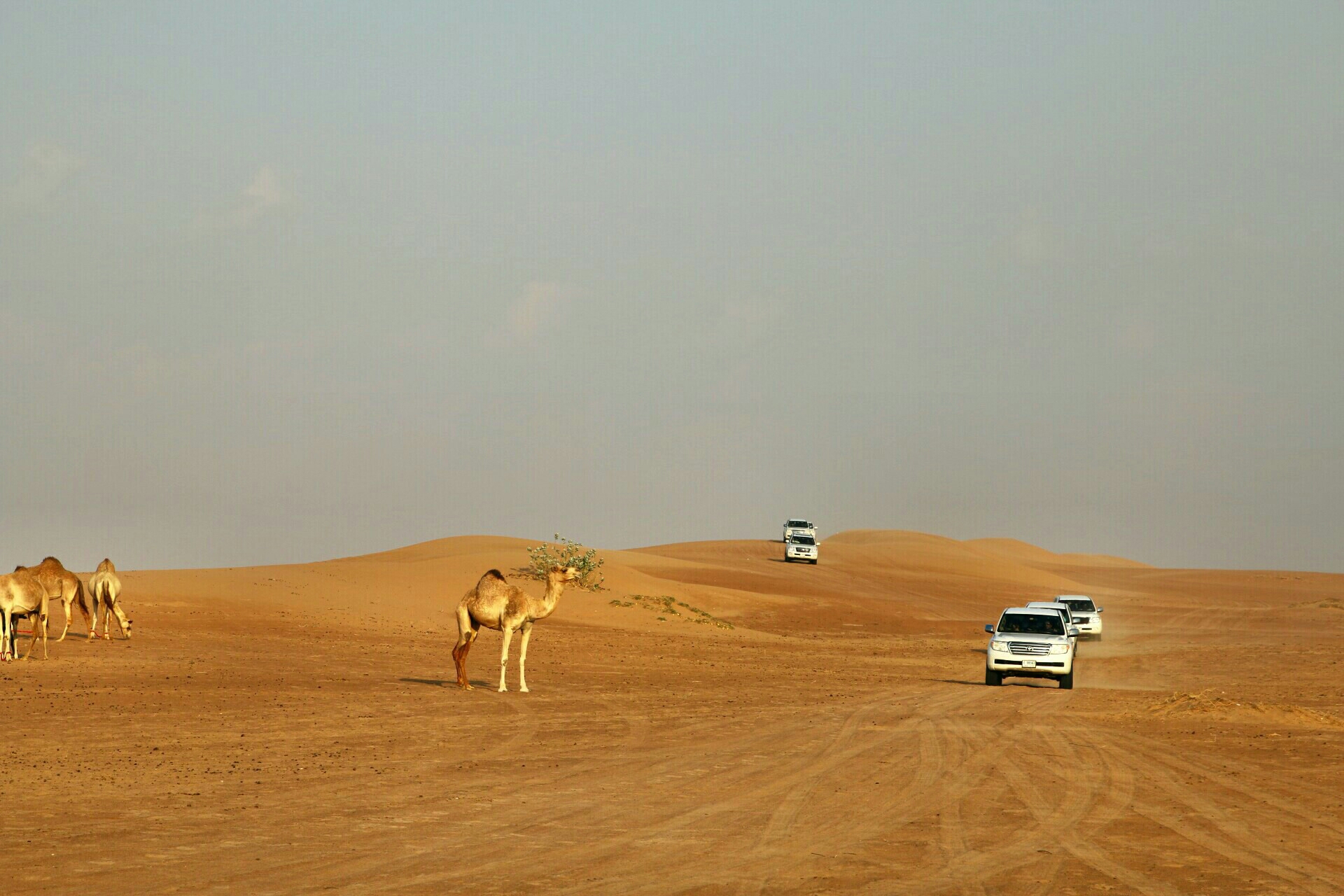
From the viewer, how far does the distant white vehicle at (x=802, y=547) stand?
86.1 meters

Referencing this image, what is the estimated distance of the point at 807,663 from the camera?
115 ft

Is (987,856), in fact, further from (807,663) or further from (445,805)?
(807,663)

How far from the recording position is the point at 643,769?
53.8 feet

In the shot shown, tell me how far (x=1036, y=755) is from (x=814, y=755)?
9.45ft

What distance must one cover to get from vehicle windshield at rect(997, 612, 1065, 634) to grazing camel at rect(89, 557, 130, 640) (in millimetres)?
20307

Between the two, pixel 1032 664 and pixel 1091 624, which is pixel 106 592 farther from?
pixel 1091 624

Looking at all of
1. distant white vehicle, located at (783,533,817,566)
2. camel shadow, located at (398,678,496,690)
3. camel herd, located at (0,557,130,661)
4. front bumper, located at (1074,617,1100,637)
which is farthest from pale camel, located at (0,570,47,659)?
distant white vehicle, located at (783,533,817,566)

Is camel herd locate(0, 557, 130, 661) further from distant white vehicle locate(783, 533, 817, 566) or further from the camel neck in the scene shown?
distant white vehicle locate(783, 533, 817, 566)

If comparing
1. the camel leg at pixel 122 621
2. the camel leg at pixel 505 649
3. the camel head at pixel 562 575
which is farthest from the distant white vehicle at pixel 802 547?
the camel leg at pixel 505 649

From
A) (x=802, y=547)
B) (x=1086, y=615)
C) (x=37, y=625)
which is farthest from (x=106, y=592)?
(x=802, y=547)

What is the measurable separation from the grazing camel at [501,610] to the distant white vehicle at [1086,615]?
27105 millimetres

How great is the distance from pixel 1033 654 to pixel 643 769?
51.3 ft

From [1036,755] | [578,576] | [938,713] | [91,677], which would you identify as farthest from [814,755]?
[91,677]

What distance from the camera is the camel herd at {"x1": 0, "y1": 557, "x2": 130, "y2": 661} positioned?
88.5 feet
